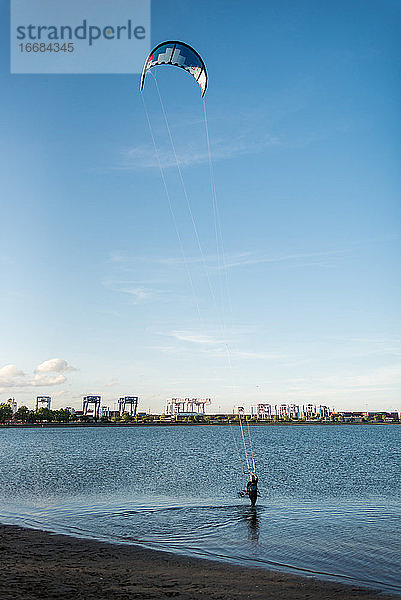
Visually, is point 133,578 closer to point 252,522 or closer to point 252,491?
point 252,522

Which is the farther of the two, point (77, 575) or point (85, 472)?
point (85, 472)

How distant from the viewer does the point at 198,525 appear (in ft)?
73.4

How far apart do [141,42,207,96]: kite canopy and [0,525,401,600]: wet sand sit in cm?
1820

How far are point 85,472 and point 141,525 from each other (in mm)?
25800

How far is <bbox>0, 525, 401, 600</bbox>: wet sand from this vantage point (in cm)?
1235

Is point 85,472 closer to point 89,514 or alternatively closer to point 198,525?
point 89,514

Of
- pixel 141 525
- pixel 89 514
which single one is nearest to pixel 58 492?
pixel 89 514

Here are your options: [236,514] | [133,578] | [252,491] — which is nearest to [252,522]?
[236,514]

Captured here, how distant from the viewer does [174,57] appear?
68.3 feet

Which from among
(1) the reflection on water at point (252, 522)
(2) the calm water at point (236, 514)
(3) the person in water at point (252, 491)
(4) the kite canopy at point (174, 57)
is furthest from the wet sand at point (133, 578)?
(4) the kite canopy at point (174, 57)

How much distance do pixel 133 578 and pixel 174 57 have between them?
19.1m

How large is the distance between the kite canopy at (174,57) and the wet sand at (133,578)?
18.2 m

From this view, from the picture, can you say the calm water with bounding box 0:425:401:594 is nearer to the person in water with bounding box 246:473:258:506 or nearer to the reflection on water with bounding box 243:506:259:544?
the reflection on water with bounding box 243:506:259:544

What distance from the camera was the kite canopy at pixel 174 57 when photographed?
67.4 feet
